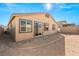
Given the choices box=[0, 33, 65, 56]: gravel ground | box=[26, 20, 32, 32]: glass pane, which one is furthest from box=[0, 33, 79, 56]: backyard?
box=[26, 20, 32, 32]: glass pane

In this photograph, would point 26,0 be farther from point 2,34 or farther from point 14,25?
point 2,34

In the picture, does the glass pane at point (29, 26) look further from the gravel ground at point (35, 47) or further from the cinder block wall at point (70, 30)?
the cinder block wall at point (70, 30)

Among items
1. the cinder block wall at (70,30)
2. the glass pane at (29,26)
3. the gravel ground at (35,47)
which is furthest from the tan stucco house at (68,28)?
the glass pane at (29,26)

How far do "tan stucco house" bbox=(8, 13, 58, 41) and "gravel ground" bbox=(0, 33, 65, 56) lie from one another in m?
0.08

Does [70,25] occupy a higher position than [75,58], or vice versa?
[70,25]

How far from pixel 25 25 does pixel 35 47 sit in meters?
0.39

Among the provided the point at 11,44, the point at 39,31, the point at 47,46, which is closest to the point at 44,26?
the point at 39,31

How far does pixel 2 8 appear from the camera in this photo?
3.37 m

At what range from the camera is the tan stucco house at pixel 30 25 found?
11.0 feet

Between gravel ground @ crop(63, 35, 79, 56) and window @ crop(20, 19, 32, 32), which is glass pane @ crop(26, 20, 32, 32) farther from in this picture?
gravel ground @ crop(63, 35, 79, 56)

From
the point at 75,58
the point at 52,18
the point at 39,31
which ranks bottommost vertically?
the point at 75,58

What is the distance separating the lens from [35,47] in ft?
11.2

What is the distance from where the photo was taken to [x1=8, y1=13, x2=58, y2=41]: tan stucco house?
337 cm

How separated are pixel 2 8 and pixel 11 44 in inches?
23.3
